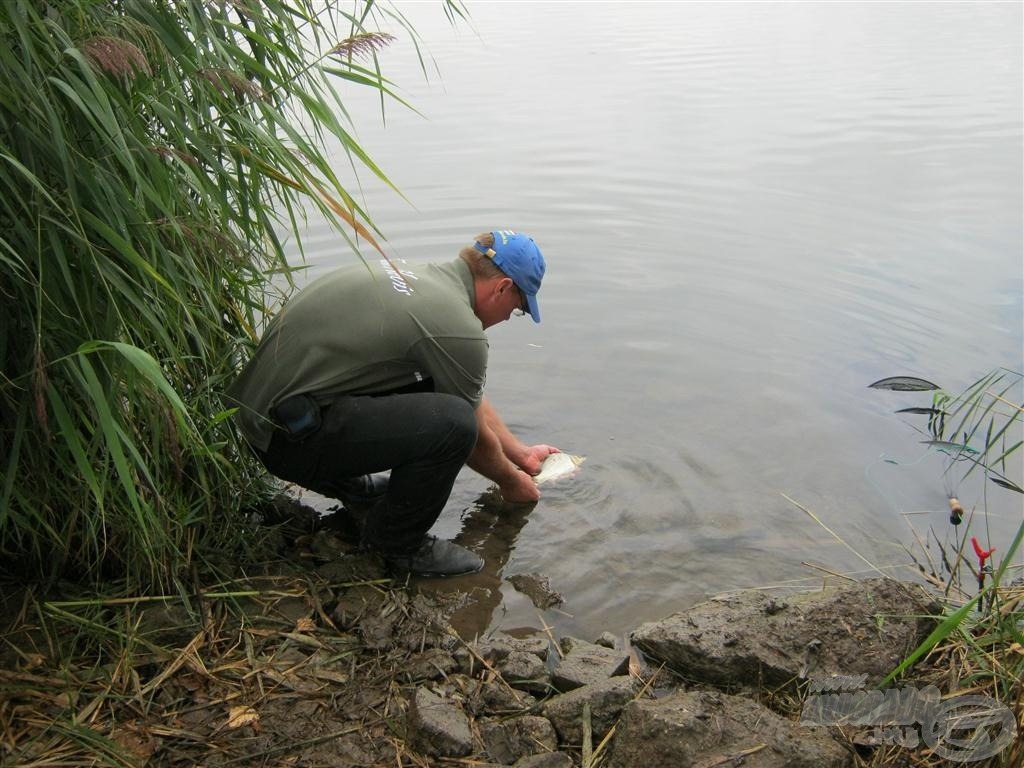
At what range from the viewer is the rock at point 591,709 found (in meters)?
2.87

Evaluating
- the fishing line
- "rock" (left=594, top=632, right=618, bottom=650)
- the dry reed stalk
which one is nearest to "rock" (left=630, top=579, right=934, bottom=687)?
"rock" (left=594, top=632, right=618, bottom=650)

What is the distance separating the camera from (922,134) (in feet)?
33.8

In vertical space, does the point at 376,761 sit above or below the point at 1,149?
below

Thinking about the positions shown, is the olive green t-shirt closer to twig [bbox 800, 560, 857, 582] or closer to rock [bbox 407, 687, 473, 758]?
rock [bbox 407, 687, 473, 758]

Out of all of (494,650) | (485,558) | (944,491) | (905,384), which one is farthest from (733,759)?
(905,384)

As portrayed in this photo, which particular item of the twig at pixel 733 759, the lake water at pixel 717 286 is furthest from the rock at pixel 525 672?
the twig at pixel 733 759

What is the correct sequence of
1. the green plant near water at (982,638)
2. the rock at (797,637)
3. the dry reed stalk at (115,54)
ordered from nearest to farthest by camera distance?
the dry reed stalk at (115,54), the green plant near water at (982,638), the rock at (797,637)

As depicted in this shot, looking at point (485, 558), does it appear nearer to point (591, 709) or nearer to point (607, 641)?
point (607, 641)

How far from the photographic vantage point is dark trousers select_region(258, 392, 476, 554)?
3545 mm

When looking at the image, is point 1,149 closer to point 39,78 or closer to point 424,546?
point 39,78

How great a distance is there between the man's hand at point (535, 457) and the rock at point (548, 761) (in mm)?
2053

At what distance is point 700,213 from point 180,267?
6.12m

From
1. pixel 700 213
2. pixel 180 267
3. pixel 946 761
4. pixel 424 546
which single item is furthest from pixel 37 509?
pixel 700 213

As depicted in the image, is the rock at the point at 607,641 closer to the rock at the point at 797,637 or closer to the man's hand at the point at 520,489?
the rock at the point at 797,637
